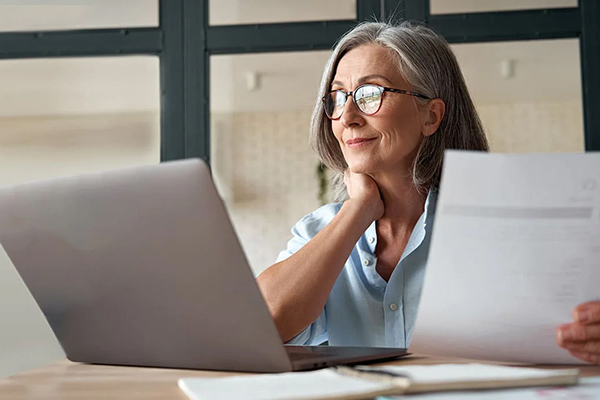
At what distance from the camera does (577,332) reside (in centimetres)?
88

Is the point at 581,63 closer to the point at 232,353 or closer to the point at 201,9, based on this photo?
the point at 201,9

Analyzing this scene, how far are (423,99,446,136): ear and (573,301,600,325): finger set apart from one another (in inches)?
39.0

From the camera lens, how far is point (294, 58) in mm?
3219

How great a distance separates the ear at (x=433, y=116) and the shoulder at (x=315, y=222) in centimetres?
30

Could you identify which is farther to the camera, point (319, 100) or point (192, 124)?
point (192, 124)

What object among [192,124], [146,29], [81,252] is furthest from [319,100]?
[146,29]

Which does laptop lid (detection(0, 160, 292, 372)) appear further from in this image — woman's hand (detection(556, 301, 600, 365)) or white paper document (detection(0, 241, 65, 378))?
white paper document (detection(0, 241, 65, 378))

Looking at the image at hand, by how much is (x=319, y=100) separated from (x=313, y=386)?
126cm

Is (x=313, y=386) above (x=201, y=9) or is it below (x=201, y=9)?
below

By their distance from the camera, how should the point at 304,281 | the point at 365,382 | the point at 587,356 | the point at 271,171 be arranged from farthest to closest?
the point at 271,171, the point at 304,281, the point at 587,356, the point at 365,382

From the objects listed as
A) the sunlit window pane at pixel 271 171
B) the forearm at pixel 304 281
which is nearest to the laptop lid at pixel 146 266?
the forearm at pixel 304 281

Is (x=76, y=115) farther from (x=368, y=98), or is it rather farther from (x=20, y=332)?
(x=368, y=98)

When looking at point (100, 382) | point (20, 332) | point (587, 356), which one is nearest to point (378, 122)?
point (587, 356)

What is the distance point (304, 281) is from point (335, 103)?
0.51 meters
